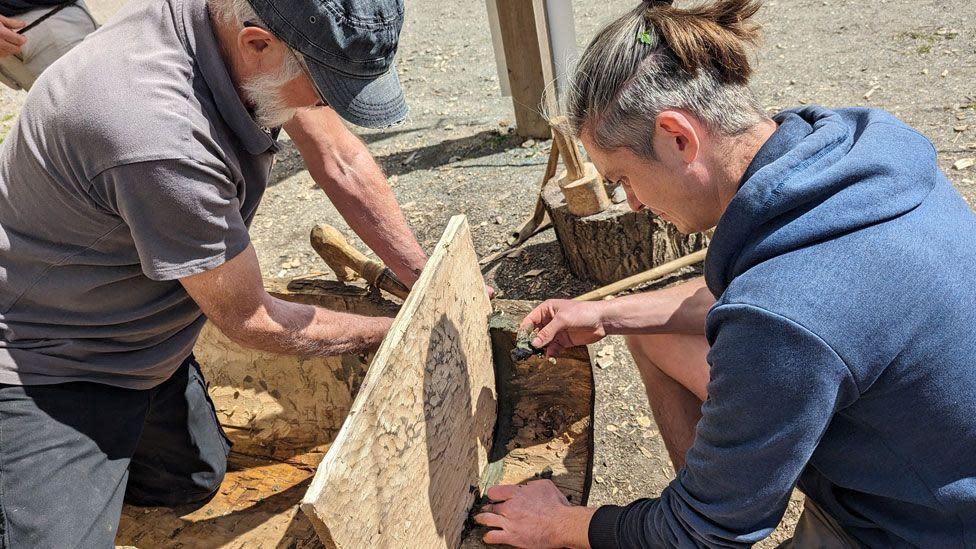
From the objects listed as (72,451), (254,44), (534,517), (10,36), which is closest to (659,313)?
(534,517)

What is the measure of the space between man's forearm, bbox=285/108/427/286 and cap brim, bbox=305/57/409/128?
623mm

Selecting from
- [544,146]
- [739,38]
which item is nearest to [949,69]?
[544,146]

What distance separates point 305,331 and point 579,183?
1.71m

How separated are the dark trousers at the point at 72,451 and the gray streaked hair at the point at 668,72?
1532mm

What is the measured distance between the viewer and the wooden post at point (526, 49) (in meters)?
4.36

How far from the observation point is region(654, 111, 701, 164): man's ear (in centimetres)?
143

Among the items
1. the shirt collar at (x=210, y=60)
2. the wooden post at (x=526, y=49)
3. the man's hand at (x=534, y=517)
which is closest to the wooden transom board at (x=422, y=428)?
the man's hand at (x=534, y=517)

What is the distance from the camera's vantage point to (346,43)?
166 centimetres

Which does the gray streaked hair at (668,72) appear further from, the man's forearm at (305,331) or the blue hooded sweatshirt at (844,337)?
the man's forearm at (305,331)

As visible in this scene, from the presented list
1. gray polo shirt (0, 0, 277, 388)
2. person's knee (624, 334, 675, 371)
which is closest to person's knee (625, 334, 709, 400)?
person's knee (624, 334, 675, 371)

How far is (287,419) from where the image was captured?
2811mm

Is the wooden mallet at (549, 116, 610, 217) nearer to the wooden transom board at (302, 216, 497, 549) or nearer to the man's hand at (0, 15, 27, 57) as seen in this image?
the wooden transom board at (302, 216, 497, 549)

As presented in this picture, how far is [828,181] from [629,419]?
6.13 ft

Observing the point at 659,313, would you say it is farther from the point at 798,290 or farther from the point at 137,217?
the point at 137,217
